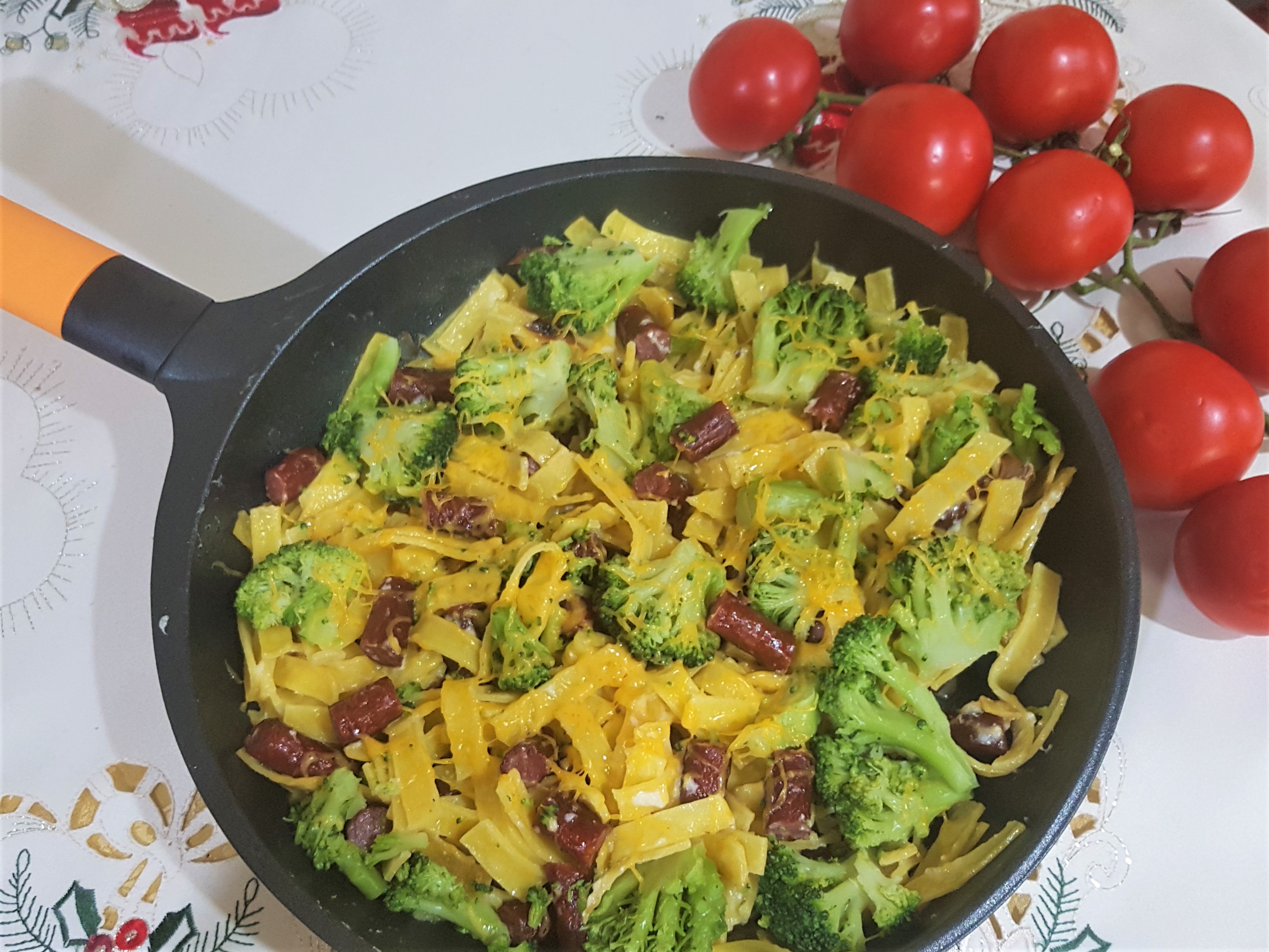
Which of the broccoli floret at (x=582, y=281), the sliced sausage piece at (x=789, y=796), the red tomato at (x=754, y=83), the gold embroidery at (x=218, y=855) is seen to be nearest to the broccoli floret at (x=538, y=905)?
the sliced sausage piece at (x=789, y=796)

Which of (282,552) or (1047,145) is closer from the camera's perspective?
(282,552)

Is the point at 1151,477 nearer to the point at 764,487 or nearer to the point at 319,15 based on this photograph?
the point at 764,487

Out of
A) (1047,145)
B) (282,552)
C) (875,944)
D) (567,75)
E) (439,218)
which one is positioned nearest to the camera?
(875,944)

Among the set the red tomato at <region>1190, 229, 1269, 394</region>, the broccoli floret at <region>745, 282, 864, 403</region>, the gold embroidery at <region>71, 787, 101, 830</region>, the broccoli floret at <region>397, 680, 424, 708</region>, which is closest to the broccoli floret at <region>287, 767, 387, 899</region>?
the broccoli floret at <region>397, 680, 424, 708</region>

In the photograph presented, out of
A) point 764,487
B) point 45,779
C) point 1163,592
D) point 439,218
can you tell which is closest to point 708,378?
point 764,487

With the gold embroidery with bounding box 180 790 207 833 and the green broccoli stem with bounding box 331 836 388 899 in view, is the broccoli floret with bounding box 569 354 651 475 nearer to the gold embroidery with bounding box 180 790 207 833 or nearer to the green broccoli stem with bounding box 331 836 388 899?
the green broccoli stem with bounding box 331 836 388 899

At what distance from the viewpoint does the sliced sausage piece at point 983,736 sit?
56.6 inches

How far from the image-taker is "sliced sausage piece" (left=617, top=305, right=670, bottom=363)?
5.67 feet

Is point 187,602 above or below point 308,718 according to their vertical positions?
above

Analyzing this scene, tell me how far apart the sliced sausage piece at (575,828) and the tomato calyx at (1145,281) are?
1.47 metres

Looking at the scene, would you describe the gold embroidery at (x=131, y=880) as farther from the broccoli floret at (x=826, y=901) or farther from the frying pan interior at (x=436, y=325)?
the broccoli floret at (x=826, y=901)

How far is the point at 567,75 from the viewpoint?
7.35ft

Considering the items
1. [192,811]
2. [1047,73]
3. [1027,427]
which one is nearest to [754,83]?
[1047,73]

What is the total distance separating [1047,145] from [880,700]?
1.44 meters
